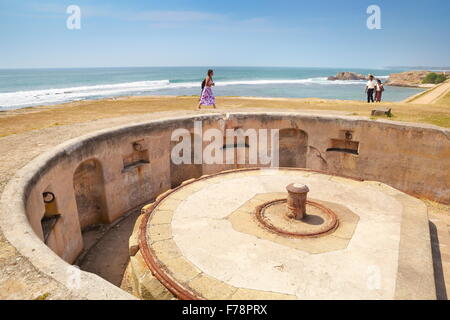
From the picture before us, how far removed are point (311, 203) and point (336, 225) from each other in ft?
3.06

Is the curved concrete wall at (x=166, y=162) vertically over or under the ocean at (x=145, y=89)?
under

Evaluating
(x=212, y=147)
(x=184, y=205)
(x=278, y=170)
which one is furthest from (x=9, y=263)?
(x=212, y=147)

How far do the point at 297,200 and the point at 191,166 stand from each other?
577 cm

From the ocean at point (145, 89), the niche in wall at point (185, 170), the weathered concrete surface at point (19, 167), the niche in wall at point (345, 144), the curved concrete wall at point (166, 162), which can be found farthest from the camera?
the ocean at point (145, 89)

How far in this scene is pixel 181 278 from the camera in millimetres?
4219

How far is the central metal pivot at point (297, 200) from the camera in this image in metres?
5.64

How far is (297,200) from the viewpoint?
225 inches

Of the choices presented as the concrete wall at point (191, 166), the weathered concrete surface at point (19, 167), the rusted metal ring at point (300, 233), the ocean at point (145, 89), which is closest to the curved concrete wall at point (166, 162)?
the concrete wall at point (191, 166)

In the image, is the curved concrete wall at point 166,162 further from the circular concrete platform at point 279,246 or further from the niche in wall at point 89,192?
the circular concrete platform at point 279,246

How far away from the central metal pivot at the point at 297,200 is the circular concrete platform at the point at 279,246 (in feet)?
0.55
